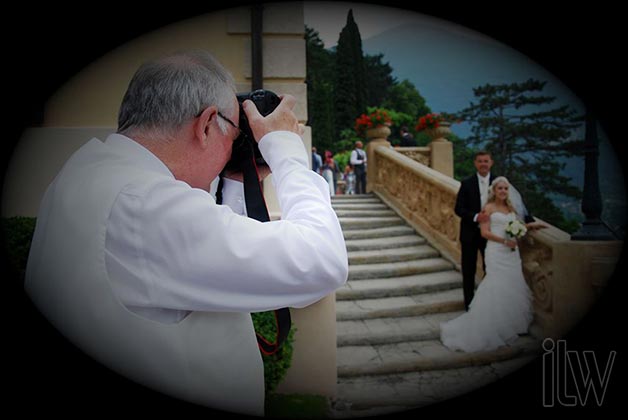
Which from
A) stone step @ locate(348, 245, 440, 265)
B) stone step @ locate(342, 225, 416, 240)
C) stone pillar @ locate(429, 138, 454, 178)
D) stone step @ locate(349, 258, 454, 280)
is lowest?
stone step @ locate(349, 258, 454, 280)

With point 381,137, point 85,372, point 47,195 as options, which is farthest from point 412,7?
point 381,137

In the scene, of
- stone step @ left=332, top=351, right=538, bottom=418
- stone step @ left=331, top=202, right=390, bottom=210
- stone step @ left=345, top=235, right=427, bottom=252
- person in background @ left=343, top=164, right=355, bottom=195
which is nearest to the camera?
stone step @ left=332, top=351, right=538, bottom=418

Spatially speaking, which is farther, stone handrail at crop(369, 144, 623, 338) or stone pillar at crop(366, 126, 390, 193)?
stone pillar at crop(366, 126, 390, 193)

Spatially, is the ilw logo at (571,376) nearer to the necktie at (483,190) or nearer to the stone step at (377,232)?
the necktie at (483,190)

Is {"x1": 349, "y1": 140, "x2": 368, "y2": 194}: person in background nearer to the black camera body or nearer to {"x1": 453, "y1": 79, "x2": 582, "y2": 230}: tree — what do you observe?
{"x1": 453, "y1": 79, "x2": 582, "y2": 230}: tree

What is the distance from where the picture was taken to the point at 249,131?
682 millimetres

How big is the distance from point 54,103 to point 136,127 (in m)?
0.29

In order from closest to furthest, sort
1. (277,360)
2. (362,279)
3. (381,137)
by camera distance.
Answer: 1. (277,360)
2. (362,279)
3. (381,137)

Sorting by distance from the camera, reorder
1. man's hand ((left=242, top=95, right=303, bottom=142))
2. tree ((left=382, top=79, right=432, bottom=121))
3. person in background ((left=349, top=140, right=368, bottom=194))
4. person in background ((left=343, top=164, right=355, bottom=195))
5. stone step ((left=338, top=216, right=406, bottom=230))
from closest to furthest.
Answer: man's hand ((left=242, top=95, right=303, bottom=142)), stone step ((left=338, top=216, right=406, bottom=230)), person in background ((left=349, top=140, right=368, bottom=194)), person in background ((left=343, top=164, right=355, bottom=195)), tree ((left=382, top=79, right=432, bottom=121))

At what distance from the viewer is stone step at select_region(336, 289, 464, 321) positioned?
134 inches

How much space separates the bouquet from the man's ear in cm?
300

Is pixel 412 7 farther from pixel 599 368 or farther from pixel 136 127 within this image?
pixel 599 368

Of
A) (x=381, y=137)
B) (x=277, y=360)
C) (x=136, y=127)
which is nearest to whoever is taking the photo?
(x=136, y=127)

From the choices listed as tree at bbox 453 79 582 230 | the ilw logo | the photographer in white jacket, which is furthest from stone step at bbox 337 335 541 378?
the photographer in white jacket
